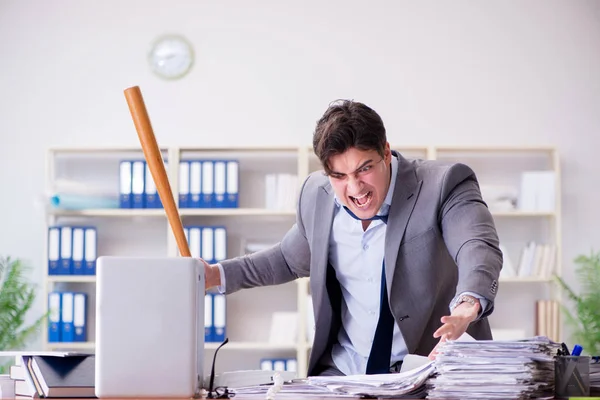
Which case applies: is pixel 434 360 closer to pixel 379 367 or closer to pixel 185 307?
pixel 185 307

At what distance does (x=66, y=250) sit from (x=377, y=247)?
3.22 meters

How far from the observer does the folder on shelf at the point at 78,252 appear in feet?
16.7

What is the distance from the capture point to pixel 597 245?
17.6 ft

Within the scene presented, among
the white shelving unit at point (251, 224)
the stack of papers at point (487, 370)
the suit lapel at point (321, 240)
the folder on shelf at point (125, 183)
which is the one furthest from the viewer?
the white shelving unit at point (251, 224)

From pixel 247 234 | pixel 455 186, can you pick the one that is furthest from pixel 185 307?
pixel 247 234

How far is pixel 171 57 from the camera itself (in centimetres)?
541

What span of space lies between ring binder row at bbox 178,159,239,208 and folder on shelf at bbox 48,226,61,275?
0.75 m

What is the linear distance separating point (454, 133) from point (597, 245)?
Result: 1.12m

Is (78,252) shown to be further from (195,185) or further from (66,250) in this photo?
(195,185)

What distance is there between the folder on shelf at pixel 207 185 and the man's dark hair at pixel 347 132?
302 cm

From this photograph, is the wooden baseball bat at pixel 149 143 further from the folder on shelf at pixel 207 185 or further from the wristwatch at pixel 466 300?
the folder on shelf at pixel 207 185

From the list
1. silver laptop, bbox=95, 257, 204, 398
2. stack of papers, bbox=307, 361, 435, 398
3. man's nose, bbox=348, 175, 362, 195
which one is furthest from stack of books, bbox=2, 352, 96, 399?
man's nose, bbox=348, 175, 362, 195

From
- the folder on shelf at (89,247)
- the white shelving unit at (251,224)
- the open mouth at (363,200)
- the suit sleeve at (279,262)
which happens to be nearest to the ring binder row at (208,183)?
the white shelving unit at (251,224)

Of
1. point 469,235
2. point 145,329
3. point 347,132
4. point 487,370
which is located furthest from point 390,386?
point 347,132
